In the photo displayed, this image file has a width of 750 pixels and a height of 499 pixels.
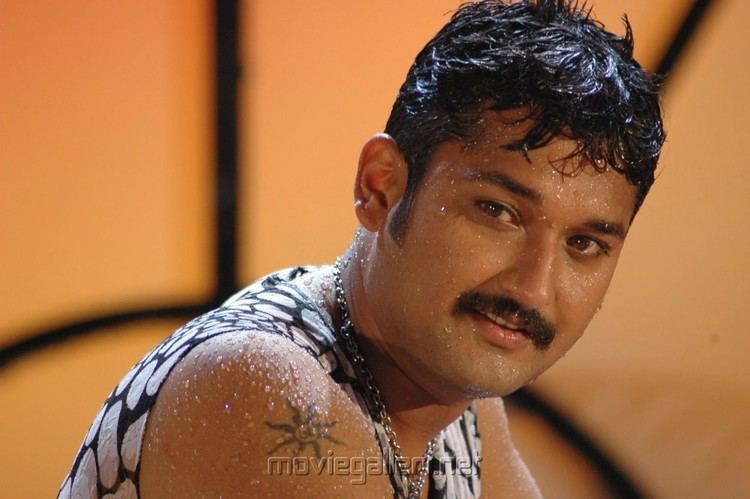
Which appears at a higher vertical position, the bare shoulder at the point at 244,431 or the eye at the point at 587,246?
the eye at the point at 587,246

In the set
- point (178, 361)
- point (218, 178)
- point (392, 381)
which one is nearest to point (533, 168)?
point (392, 381)

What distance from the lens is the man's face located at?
1.19 m

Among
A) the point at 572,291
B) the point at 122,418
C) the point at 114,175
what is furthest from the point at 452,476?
the point at 114,175

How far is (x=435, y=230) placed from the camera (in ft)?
4.04

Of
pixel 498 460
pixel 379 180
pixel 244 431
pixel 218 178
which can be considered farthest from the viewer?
pixel 218 178

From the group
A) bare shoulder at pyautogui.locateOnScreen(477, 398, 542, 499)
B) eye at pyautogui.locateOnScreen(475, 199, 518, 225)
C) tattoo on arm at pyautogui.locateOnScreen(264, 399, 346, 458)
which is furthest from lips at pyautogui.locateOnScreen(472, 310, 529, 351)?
bare shoulder at pyautogui.locateOnScreen(477, 398, 542, 499)

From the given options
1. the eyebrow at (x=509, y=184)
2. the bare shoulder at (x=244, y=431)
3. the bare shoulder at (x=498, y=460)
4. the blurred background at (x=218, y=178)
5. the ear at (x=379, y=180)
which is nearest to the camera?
the bare shoulder at (x=244, y=431)

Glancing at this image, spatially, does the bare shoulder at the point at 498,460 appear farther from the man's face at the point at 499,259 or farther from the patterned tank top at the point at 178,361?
the man's face at the point at 499,259

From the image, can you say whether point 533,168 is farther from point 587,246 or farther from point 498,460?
point 498,460

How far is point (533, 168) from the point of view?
3.88ft

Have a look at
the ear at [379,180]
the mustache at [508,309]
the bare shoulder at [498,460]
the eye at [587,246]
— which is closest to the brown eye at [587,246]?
the eye at [587,246]

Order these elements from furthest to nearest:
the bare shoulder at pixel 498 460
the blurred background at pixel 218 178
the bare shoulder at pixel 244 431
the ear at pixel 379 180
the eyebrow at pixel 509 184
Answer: the blurred background at pixel 218 178 < the bare shoulder at pixel 498 460 < the ear at pixel 379 180 < the eyebrow at pixel 509 184 < the bare shoulder at pixel 244 431

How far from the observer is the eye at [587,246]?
1.23 metres

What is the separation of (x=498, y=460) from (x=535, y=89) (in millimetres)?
743
